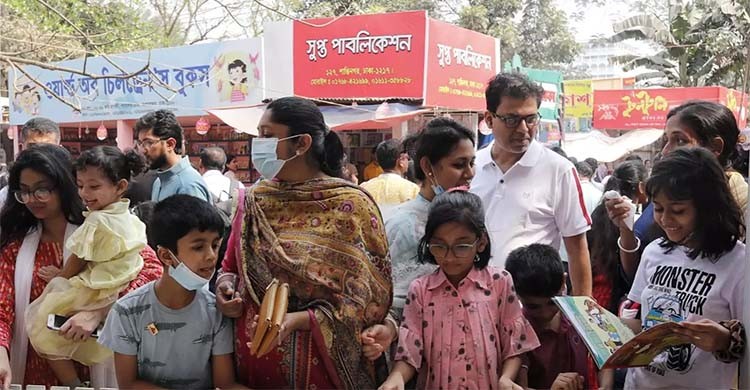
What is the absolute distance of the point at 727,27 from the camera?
16.5 metres

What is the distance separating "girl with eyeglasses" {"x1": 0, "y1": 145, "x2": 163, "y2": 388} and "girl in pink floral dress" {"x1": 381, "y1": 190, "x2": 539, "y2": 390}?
3.13 feet

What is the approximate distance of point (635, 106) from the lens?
16.4m

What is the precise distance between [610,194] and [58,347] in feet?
6.31

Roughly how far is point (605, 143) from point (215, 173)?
1482 cm

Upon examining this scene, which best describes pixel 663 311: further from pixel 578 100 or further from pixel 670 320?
pixel 578 100

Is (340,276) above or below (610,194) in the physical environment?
below

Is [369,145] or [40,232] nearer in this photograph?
[40,232]

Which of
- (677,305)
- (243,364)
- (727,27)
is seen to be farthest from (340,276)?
(727,27)

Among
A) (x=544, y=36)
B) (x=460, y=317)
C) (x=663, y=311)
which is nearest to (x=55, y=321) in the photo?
(x=460, y=317)

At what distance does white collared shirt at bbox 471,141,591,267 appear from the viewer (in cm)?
258

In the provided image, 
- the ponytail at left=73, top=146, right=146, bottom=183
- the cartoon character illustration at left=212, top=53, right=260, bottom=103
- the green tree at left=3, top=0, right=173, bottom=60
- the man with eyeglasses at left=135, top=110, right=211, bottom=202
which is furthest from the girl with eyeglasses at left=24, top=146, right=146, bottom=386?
the cartoon character illustration at left=212, top=53, right=260, bottom=103

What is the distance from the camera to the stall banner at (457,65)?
8.48 m

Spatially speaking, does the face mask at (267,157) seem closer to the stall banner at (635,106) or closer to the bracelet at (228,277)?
the bracelet at (228,277)

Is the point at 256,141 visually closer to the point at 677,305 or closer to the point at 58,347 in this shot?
the point at 58,347
